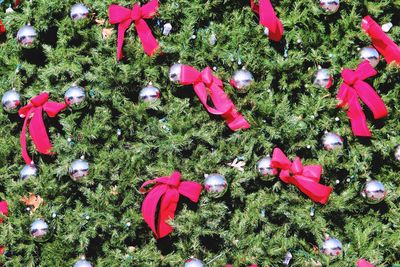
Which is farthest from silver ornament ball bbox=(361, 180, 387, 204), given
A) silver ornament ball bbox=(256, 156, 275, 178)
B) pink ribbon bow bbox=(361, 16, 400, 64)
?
pink ribbon bow bbox=(361, 16, 400, 64)

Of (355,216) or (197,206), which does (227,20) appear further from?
(355,216)

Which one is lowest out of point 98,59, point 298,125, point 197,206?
point 197,206

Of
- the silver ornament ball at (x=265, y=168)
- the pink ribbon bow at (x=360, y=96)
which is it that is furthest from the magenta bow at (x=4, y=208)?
the pink ribbon bow at (x=360, y=96)

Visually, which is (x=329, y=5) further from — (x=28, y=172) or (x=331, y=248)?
(x=28, y=172)

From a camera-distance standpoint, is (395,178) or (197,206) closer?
(197,206)

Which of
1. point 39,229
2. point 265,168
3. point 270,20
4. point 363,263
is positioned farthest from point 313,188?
point 39,229

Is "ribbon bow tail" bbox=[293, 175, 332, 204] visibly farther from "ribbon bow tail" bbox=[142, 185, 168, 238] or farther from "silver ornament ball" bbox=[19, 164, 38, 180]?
"silver ornament ball" bbox=[19, 164, 38, 180]

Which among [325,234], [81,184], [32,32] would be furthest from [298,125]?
[32,32]
